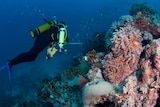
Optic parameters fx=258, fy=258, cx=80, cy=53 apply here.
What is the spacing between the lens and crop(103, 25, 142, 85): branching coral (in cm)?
617

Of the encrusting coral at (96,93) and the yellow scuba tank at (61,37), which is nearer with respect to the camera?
the encrusting coral at (96,93)

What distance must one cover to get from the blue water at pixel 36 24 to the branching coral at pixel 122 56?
7477mm

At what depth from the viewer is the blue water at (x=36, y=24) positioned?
20.6 m

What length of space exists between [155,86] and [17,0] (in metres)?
85.1

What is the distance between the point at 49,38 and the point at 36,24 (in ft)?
154

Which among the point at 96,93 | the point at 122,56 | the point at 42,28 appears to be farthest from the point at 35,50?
the point at 96,93

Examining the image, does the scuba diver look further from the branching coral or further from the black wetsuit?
the branching coral

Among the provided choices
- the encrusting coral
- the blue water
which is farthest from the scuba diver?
the blue water

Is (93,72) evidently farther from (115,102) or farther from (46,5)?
(46,5)

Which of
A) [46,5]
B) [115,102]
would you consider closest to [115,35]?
[115,102]

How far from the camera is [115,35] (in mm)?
6367

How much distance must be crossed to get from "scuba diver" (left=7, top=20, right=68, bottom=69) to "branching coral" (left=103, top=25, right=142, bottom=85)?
1551 mm

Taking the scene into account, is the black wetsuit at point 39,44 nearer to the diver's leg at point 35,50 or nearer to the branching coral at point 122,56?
the diver's leg at point 35,50

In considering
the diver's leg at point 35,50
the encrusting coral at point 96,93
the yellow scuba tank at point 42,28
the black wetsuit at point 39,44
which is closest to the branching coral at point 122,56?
the encrusting coral at point 96,93
